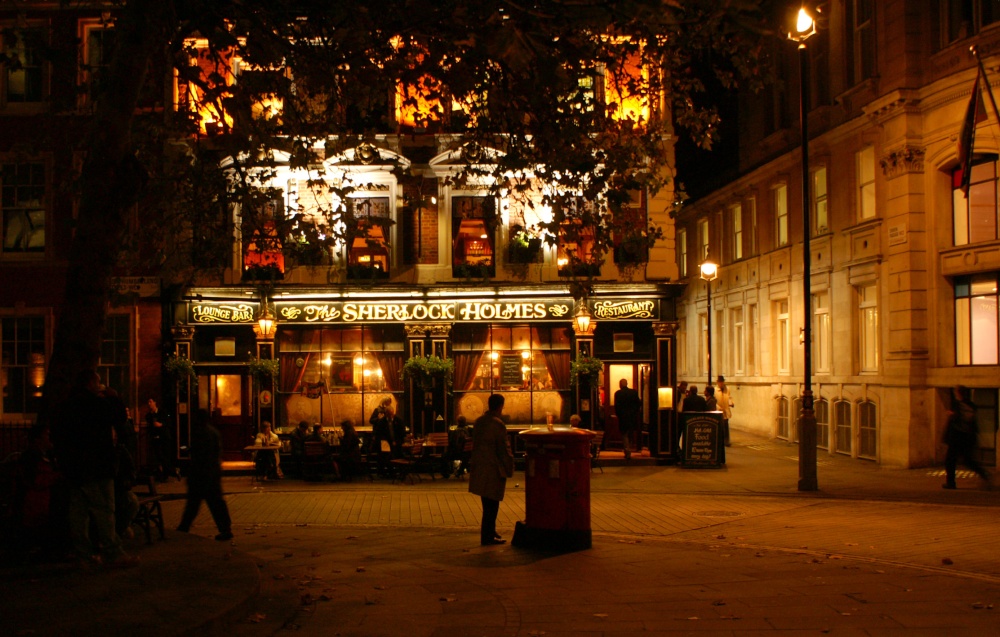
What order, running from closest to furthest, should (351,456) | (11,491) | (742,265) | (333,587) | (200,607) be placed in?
(200,607) → (333,587) → (11,491) → (351,456) → (742,265)

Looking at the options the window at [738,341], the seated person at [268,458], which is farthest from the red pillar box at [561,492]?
the window at [738,341]

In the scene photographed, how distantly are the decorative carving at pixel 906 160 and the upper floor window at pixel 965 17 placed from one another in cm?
239

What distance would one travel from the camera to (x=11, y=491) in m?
10.8

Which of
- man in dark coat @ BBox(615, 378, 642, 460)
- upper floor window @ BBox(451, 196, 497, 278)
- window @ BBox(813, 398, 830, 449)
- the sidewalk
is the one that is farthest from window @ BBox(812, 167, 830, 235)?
the sidewalk

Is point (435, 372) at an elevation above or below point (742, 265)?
below

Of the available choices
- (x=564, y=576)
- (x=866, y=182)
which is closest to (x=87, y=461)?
(x=564, y=576)

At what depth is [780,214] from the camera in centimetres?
3116

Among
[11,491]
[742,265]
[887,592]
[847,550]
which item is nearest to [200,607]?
[11,491]

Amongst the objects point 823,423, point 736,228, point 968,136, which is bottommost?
point 823,423

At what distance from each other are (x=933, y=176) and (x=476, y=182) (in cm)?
1048

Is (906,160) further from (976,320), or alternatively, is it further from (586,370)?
(586,370)

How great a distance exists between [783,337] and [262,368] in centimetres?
1622

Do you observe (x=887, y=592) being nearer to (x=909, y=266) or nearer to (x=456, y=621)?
(x=456, y=621)

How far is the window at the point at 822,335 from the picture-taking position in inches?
1069
